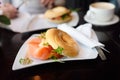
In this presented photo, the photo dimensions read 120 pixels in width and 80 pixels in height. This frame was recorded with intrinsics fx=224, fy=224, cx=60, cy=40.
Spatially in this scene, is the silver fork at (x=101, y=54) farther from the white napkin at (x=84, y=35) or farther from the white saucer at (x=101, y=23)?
the white saucer at (x=101, y=23)

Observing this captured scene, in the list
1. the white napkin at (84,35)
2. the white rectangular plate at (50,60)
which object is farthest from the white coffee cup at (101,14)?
the white rectangular plate at (50,60)

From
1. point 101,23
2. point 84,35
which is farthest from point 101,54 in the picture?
point 101,23

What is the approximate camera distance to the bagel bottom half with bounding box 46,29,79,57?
1.85 feet

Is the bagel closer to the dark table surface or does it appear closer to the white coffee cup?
the white coffee cup

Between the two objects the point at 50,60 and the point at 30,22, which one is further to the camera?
the point at 30,22

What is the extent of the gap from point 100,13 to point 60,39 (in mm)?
310

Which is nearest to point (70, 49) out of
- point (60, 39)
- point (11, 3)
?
point (60, 39)

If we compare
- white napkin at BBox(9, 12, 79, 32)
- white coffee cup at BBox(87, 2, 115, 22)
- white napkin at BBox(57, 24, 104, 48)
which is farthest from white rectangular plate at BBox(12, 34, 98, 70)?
white coffee cup at BBox(87, 2, 115, 22)

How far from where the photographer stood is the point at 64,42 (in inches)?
23.3

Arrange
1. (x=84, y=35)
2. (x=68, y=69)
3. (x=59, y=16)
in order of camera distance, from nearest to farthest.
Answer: (x=68, y=69), (x=84, y=35), (x=59, y=16)

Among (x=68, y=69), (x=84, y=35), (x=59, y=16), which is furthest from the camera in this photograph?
(x=59, y=16)

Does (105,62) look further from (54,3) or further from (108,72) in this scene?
(54,3)

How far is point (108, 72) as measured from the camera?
54 cm

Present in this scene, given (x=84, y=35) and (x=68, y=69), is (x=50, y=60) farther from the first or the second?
(x=84, y=35)
